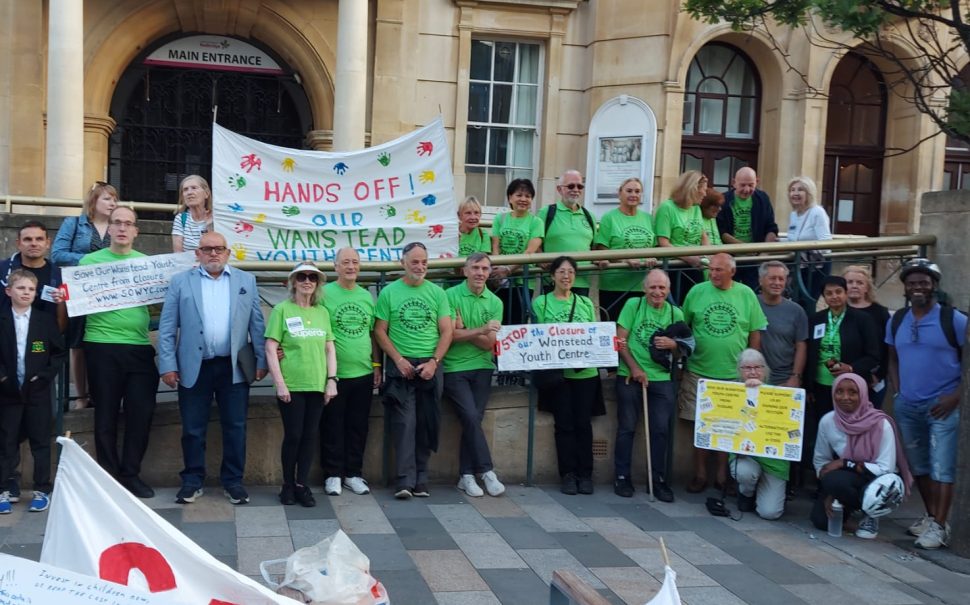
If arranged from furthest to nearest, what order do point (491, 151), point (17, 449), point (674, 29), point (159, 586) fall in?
1. point (491, 151)
2. point (674, 29)
3. point (17, 449)
4. point (159, 586)

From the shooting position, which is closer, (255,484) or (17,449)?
(17,449)

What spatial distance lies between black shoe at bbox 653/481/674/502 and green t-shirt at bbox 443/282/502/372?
68.0 inches

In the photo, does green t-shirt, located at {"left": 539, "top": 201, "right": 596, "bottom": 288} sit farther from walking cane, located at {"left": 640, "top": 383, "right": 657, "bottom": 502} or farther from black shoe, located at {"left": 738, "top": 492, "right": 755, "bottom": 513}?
black shoe, located at {"left": 738, "top": 492, "right": 755, "bottom": 513}

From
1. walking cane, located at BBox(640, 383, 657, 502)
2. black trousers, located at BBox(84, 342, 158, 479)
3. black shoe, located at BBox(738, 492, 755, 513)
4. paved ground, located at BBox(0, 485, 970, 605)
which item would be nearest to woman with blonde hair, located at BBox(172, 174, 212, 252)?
black trousers, located at BBox(84, 342, 158, 479)

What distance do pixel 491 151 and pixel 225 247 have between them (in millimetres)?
9782

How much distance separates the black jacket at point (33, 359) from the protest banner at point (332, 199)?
1605 millimetres

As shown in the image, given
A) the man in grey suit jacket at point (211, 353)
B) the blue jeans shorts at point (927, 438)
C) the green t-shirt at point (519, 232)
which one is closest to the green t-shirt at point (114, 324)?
the man in grey suit jacket at point (211, 353)

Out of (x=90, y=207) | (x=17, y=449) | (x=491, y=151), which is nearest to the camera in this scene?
(x=17, y=449)

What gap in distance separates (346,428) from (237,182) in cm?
216

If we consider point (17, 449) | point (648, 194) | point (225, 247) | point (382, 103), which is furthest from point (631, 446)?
point (382, 103)

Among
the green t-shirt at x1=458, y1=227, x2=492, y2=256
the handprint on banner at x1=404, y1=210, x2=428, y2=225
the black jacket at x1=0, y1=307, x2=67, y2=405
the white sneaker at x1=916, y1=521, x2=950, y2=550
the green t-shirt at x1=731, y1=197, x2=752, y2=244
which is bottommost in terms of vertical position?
the white sneaker at x1=916, y1=521, x2=950, y2=550

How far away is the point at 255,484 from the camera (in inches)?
324

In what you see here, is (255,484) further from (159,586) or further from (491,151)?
(491,151)

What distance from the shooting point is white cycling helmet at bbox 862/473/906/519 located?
7.42 meters
